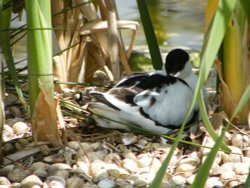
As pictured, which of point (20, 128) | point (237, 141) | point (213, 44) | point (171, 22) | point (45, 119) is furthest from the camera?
point (171, 22)

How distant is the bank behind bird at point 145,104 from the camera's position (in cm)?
300

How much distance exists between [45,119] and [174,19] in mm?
3918

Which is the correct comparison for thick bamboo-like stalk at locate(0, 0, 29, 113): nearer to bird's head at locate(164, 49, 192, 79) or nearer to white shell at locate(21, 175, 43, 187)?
white shell at locate(21, 175, 43, 187)

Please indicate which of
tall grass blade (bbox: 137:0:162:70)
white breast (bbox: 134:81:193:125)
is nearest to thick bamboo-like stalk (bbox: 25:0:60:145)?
white breast (bbox: 134:81:193:125)

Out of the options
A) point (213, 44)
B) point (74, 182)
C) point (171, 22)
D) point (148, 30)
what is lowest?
point (171, 22)

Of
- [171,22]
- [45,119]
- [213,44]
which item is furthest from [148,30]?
[171,22]

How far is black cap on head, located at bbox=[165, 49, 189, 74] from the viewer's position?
3285mm

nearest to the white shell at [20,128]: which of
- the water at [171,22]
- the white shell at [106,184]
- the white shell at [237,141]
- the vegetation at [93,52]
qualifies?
the vegetation at [93,52]

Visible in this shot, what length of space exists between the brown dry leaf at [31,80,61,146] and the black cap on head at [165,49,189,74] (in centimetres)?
69

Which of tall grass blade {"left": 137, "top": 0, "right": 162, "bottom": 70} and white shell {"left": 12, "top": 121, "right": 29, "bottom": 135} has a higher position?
tall grass blade {"left": 137, "top": 0, "right": 162, "bottom": 70}

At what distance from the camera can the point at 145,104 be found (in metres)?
3.04

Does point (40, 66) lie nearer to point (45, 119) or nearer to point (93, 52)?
point (45, 119)

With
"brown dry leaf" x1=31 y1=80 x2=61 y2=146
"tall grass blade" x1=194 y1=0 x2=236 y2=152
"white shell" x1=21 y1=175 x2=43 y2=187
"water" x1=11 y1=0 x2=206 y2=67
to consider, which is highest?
"tall grass blade" x1=194 y1=0 x2=236 y2=152

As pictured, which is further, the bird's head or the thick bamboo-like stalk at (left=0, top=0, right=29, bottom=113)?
the bird's head
